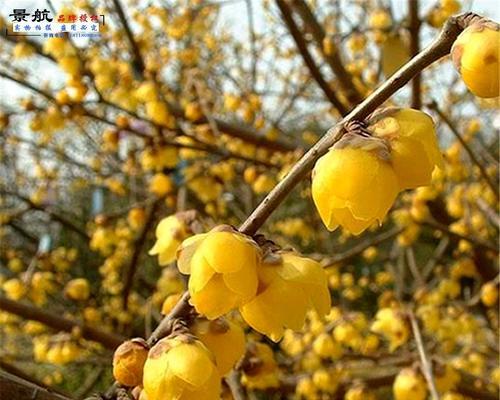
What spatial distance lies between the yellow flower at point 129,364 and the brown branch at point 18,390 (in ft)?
0.25

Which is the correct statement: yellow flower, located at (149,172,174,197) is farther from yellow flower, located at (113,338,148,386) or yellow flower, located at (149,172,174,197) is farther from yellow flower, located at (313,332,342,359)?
yellow flower, located at (113,338,148,386)

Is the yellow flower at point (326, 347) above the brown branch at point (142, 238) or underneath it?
underneath

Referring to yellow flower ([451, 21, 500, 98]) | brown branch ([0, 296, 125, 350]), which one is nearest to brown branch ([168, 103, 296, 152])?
brown branch ([0, 296, 125, 350])

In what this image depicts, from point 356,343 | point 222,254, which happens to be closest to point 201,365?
point 222,254

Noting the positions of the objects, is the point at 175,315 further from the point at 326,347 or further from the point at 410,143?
the point at 326,347

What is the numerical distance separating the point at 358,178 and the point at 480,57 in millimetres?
156

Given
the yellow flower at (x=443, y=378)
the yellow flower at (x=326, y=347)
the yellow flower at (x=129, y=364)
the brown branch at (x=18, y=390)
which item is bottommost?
the brown branch at (x=18, y=390)

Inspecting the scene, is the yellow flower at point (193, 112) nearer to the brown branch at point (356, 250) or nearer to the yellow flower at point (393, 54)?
the brown branch at point (356, 250)

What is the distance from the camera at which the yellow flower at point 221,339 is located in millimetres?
818

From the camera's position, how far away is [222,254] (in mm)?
734

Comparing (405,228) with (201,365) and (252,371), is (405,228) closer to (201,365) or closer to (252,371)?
(252,371)

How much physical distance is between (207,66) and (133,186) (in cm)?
122

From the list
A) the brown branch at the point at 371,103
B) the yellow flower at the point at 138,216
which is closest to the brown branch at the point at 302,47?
the yellow flower at the point at 138,216

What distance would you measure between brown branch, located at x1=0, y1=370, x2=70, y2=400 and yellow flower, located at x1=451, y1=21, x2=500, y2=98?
515mm
